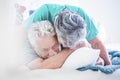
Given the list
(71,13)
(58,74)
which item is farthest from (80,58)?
(71,13)

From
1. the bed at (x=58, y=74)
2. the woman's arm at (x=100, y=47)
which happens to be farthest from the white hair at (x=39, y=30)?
the woman's arm at (x=100, y=47)

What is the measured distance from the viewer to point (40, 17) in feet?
3.67

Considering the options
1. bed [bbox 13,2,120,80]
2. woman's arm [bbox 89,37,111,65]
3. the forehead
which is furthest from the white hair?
woman's arm [bbox 89,37,111,65]

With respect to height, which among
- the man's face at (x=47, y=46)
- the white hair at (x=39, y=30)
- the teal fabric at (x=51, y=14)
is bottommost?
the man's face at (x=47, y=46)

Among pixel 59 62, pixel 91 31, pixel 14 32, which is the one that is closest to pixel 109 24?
pixel 91 31

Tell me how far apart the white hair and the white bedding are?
163 mm

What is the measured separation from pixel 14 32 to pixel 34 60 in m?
0.18

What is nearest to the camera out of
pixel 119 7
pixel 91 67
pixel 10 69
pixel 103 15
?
pixel 10 69

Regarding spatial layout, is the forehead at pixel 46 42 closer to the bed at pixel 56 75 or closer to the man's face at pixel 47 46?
the man's face at pixel 47 46

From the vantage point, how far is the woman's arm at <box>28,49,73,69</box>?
1.12m

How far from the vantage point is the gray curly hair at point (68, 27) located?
3.71 ft

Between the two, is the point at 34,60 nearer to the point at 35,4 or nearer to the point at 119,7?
the point at 35,4

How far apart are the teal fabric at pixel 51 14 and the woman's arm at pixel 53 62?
168 millimetres

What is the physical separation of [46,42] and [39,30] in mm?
75
